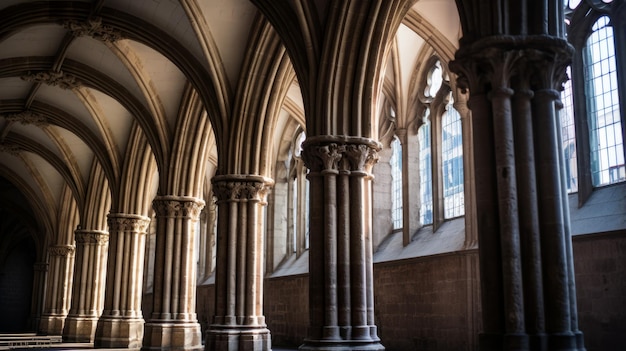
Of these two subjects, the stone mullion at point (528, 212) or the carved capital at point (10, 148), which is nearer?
the stone mullion at point (528, 212)

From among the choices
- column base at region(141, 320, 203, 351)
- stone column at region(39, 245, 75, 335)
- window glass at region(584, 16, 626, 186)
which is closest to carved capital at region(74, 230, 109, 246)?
stone column at region(39, 245, 75, 335)

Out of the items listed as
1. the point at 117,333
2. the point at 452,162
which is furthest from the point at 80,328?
the point at 452,162

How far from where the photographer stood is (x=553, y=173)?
690cm

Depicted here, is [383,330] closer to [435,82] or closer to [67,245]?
[435,82]

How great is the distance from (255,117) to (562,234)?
8.89 metres

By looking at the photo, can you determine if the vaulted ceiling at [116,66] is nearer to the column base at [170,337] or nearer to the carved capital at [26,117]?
the carved capital at [26,117]

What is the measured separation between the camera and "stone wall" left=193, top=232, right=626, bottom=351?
35.4 feet

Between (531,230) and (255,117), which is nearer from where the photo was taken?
(531,230)

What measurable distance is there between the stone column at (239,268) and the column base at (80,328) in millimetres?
11006

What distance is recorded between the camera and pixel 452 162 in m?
15.4

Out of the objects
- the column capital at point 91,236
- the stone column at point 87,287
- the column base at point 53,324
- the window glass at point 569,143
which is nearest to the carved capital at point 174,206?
the stone column at point 87,287

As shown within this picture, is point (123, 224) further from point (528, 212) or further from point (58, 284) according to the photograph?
point (528, 212)

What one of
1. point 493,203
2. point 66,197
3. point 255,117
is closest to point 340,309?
point 493,203

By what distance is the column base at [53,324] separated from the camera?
28.0 meters
